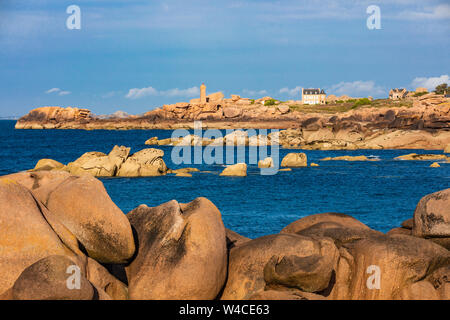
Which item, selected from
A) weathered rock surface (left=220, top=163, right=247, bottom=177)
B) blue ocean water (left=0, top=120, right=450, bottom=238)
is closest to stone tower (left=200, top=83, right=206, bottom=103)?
blue ocean water (left=0, top=120, right=450, bottom=238)

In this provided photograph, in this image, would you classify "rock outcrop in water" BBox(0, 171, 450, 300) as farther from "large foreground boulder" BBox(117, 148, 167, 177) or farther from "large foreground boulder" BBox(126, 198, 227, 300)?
"large foreground boulder" BBox(117, 148, 167, 177)

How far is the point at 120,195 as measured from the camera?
3631cm

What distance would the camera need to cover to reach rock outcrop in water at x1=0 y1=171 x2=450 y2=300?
28.8ft

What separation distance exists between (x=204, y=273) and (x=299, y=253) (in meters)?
1.99

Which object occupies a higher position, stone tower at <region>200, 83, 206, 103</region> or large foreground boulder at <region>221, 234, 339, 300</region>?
stone tower at <region>200, 83, 206, 103</region>

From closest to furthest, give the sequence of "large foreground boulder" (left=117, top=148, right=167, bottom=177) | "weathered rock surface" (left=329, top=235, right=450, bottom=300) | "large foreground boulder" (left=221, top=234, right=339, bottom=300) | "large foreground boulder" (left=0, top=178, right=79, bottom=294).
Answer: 1. "large foreground boulder" (left=0, top=178, right=79, bottom=294)
2. "large foreground boulder" (left=221, top=234, right=339, bottom=300)
3. "weathered rock surface" (left=329, top=235, right=450, bottom=300)
4. "large foreground boulder" (left=117, top=148, right=167, bottom=177)

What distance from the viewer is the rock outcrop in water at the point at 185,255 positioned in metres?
8.79

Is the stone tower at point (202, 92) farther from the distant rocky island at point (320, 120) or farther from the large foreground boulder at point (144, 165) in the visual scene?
the large foreground boulder at point (144, 165)

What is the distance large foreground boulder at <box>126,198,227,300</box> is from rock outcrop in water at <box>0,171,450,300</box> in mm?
19

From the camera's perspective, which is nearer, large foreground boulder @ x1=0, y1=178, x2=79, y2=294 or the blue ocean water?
large foreground boulder @ x1=0, y1=178, x2=79, y2=294

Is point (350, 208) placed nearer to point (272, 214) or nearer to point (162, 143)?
point (272, 214)

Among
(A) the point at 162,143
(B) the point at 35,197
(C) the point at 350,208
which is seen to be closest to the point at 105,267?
(B) the point at 35,197

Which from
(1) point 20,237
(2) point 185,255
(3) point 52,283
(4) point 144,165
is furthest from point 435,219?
(4) point 144,165

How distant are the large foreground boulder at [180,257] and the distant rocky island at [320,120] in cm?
7267
